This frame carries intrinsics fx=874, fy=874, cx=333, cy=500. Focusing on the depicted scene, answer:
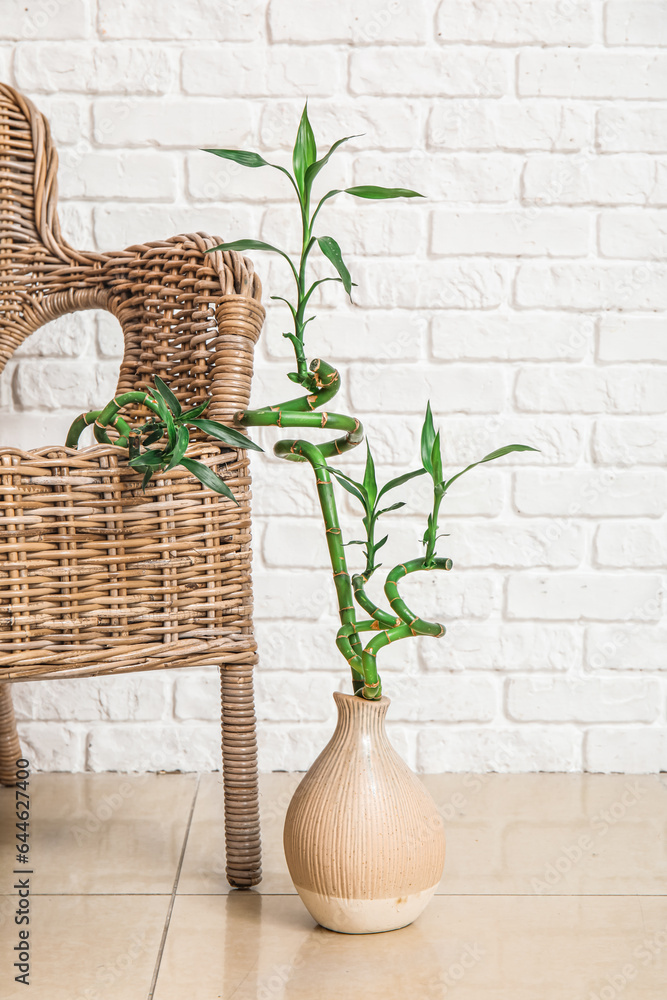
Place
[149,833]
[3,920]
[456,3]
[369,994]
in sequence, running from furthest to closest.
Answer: [456,3] < [149,833] < [3,920] < [369,994]

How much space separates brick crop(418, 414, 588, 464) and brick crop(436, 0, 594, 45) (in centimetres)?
58

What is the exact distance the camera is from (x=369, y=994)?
0.77m

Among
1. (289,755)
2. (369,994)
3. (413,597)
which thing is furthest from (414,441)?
(369,994)

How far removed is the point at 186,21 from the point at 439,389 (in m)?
0.68

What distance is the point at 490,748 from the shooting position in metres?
1.39

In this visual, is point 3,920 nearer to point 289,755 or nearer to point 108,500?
point 108,500

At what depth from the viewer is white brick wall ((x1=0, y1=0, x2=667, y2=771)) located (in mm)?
1342

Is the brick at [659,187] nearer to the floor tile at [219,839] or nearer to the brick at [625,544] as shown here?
the brick at [625,544]

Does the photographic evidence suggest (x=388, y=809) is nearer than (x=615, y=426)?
Yes

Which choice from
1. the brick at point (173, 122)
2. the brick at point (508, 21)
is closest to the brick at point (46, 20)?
the brick at point (173, 122)

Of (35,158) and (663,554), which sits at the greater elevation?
(35,158)

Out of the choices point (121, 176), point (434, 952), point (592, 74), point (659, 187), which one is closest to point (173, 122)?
point (121, 176)

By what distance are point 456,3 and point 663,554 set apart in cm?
91

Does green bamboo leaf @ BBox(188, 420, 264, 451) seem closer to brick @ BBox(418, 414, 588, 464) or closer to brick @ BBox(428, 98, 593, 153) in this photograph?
brick @ BBox(418, 414, 588, 464)
